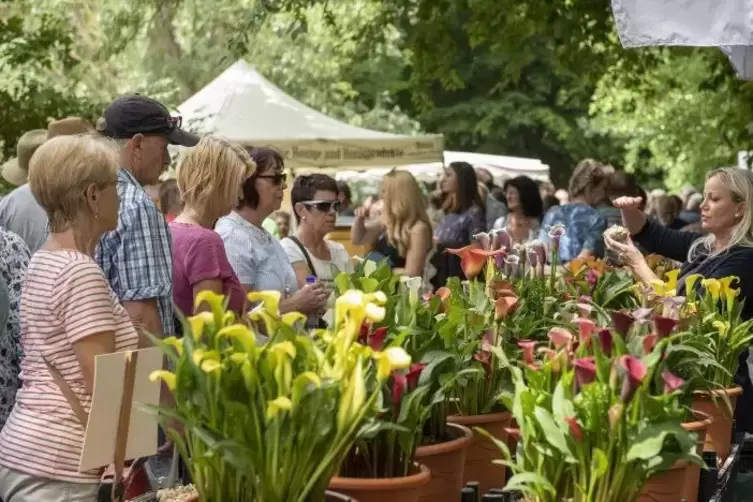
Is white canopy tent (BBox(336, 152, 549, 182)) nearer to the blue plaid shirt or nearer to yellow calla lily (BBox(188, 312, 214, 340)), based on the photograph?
the blue plaid shirt

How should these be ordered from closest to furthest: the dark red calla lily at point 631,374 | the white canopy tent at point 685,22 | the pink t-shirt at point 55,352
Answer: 1. the dark red calla lily at point 631,374
2. the pink t-shirt at point 55,352
3. the white canopy tent at point 685,22

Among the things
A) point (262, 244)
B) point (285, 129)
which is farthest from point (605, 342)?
point (285, 129)

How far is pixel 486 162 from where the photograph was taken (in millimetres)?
23734

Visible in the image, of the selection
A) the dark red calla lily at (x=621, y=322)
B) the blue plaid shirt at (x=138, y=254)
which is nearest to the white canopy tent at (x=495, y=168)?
the blue plaid shirt at (x=138, y=254)

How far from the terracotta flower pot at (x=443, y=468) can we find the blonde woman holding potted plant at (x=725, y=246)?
2070 mm

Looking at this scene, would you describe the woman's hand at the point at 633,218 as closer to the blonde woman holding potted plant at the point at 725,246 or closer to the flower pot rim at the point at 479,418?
the blonde woman holding potted plant at the point at 725,246

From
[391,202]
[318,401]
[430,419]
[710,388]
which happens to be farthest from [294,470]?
[391,202]

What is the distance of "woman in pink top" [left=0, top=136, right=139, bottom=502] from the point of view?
313cm

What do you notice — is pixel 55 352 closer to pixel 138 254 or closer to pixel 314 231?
pixel 138 254

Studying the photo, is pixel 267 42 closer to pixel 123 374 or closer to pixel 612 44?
pixel 612 44

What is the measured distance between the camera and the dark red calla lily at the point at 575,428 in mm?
2713

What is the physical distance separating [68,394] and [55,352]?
9 centimetres

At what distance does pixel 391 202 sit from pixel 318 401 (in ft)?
19.2

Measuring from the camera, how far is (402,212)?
8.18 m
